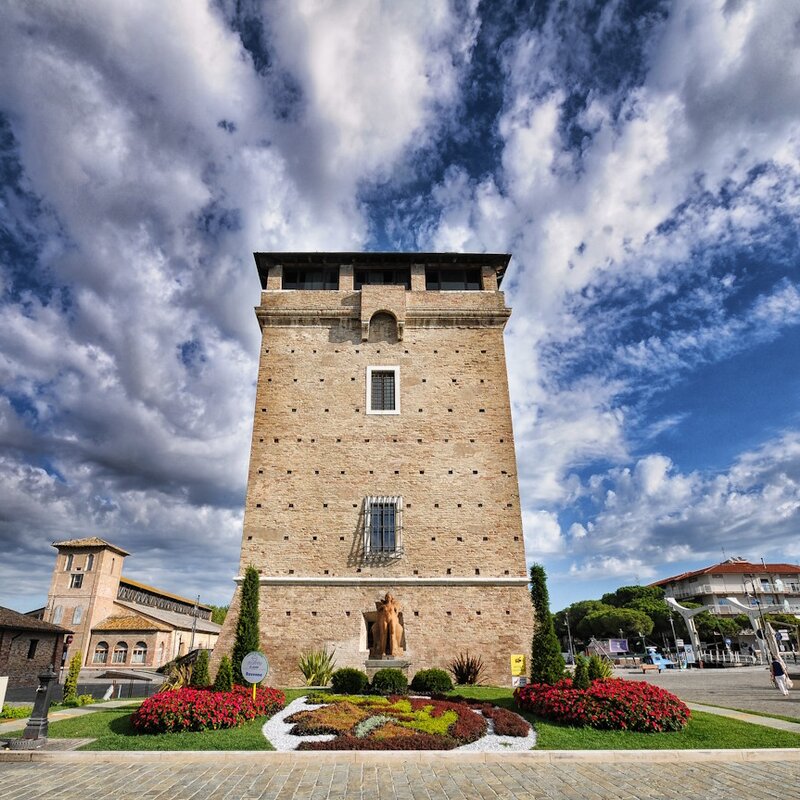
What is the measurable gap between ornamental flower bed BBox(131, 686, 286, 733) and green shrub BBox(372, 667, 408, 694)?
4525 millimetres

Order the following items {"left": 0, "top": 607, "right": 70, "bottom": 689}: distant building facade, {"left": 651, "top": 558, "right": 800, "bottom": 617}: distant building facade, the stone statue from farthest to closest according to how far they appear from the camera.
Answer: {"left": 651, "top": 558, "right": 800, "bottom": 617}: distant building facade, {"left": 0, "top": 607, "right": 70, "bottom": 689}: distant building facade, the stone statue

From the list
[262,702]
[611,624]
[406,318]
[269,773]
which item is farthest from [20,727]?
[611,624]

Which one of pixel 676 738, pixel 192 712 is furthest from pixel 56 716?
pixel 676 738

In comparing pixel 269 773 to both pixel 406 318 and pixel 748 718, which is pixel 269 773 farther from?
pixel 406 318

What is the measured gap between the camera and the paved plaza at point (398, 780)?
8.05m

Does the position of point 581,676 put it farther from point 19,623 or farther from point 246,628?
point 19,623

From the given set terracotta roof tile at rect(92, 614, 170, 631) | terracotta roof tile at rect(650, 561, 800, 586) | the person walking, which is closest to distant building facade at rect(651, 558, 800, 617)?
terracotta roof tile at rect(650, 561, 800, 586)

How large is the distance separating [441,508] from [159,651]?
4068cm

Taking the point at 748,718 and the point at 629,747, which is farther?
the point at 748,718

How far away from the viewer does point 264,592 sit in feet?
74.1

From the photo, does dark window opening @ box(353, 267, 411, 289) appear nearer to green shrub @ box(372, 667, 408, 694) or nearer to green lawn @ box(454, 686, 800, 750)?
green shrub @ box(372, 667, 408, 694)

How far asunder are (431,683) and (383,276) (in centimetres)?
2110

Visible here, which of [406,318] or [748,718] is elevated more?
[406,318]

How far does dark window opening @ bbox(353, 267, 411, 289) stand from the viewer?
97.8 ft
